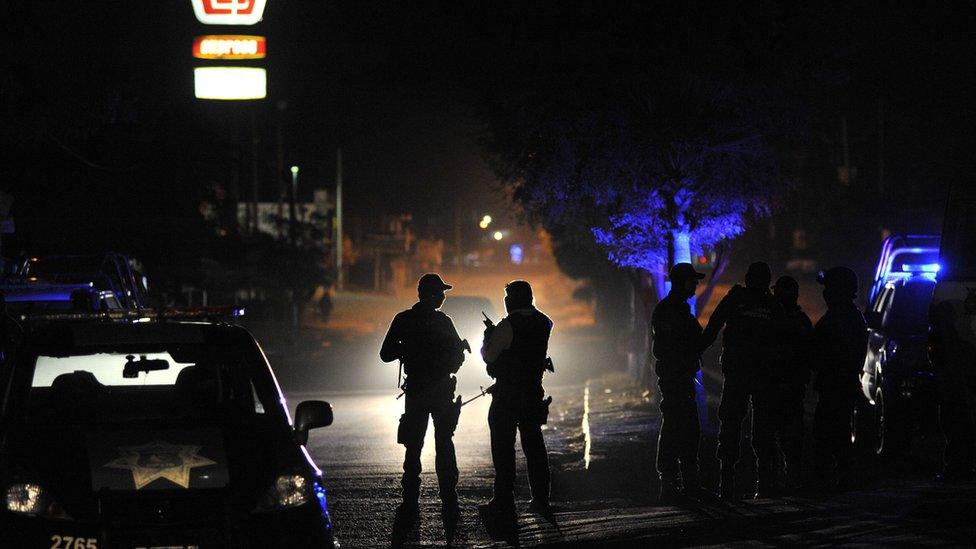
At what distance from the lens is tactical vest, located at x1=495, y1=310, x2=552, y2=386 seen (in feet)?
33.7

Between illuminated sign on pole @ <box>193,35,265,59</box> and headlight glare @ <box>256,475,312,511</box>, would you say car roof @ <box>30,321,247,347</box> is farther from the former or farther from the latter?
illuminated sign on pole @ <box>193,35,265,59</box>

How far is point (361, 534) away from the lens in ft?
33.2

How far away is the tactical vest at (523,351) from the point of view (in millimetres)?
10273

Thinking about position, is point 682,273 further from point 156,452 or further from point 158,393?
point 156,452

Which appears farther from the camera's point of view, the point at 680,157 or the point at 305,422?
the point at 680,157

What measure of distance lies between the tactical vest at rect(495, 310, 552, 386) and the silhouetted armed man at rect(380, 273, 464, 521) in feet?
1.14

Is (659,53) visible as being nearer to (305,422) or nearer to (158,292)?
(305,422)

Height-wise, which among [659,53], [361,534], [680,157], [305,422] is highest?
[659,53]

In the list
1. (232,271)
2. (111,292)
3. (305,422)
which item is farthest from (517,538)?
(232,271)

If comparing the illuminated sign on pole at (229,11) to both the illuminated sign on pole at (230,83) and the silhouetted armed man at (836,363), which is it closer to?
the illuminated sign on pole at (230,83)

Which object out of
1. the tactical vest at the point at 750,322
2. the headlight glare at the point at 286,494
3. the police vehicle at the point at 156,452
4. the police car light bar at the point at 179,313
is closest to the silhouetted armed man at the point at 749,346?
the tactical vest at the point at 750,322

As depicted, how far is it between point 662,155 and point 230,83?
6.99m

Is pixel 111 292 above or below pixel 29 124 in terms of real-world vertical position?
below

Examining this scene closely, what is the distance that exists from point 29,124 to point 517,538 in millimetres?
22301
